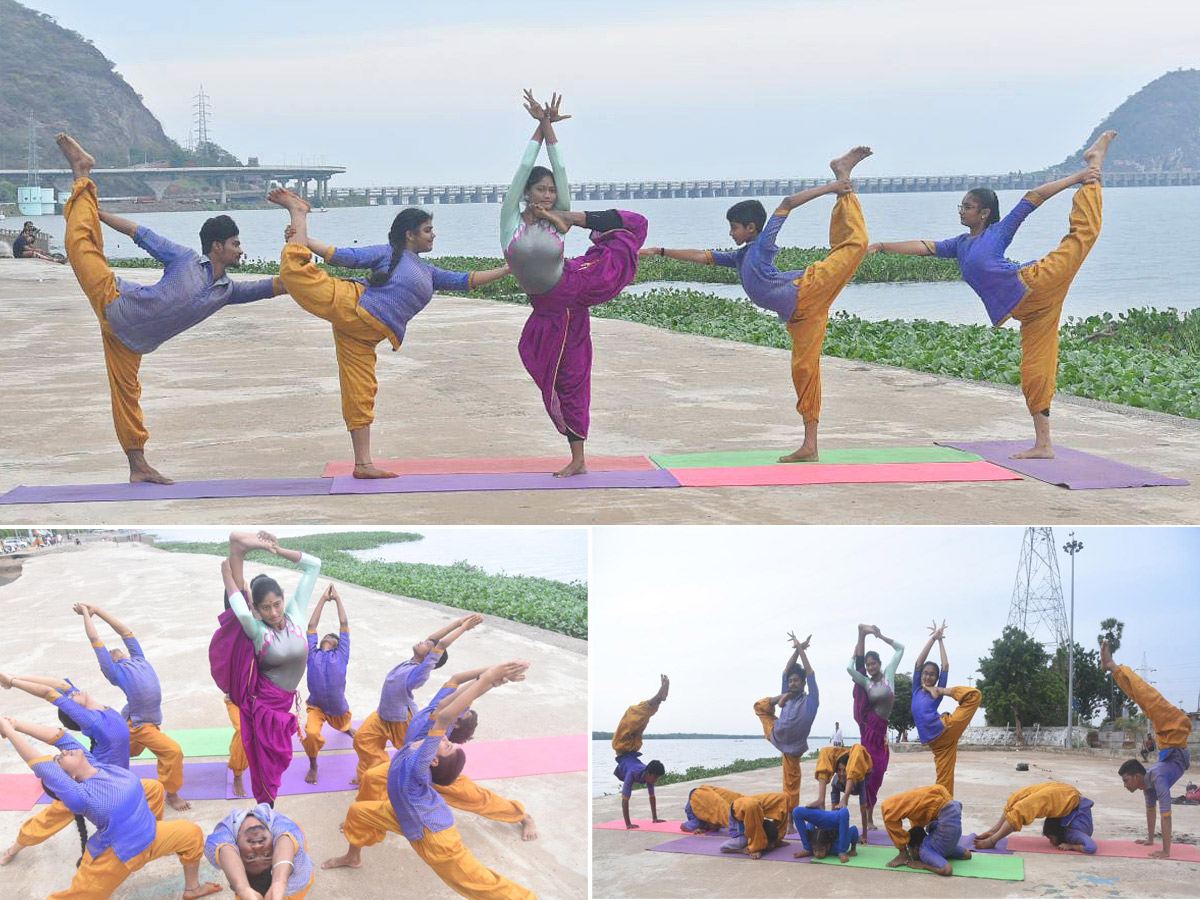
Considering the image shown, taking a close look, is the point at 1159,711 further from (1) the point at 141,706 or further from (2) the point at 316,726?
(1) the point at 141,706

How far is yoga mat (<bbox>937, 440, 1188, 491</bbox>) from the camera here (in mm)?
9547

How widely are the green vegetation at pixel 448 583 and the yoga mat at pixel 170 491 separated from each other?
603 mm

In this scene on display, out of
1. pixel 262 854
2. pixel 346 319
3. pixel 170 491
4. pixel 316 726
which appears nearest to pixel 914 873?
pixel 316 726

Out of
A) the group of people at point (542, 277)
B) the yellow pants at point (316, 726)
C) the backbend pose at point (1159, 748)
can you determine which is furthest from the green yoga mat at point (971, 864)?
the group of people at point (542, 277)

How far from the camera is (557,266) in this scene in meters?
9.05

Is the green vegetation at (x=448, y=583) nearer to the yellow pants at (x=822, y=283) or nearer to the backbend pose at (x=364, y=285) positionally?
the backbend pose at (x=364, y=285)

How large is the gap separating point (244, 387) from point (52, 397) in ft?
5.95

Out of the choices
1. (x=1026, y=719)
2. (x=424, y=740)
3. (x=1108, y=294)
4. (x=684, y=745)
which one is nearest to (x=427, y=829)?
(x=424, y=740)

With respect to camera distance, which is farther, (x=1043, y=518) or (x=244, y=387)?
(x=244, y=387)

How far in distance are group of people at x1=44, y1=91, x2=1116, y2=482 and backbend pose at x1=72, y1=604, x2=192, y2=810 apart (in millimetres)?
2822

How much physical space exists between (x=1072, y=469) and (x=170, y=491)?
20.3ft

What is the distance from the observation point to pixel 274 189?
9148mm

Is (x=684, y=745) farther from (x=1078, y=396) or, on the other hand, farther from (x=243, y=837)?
(x=1078, y=396)

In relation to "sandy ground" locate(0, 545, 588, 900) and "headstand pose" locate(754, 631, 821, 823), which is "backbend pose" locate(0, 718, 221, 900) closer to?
"sandy ground" locate(0, 545, 588, 900)
